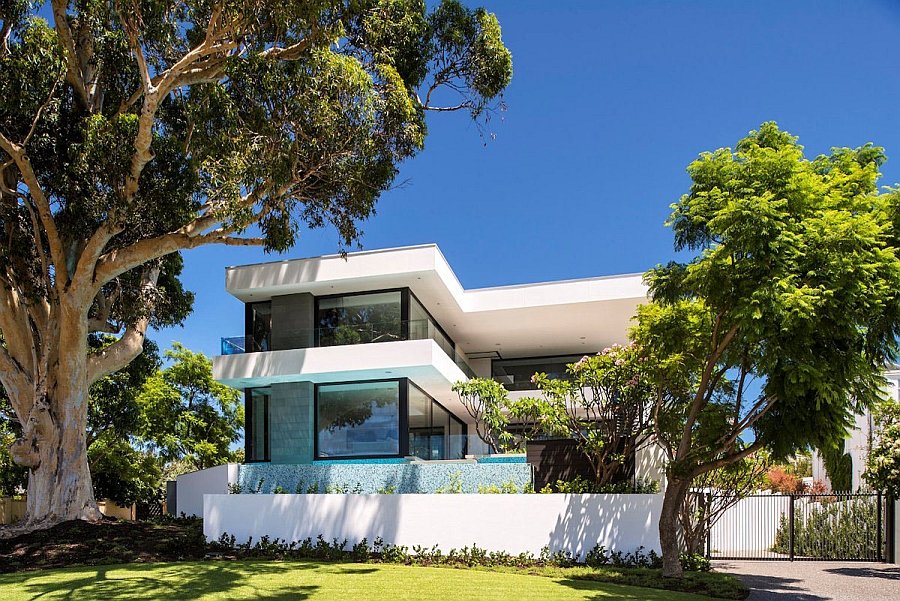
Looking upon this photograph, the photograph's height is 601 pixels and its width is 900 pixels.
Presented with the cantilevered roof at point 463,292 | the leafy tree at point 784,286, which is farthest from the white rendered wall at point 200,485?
the leafy tree at point 784,286

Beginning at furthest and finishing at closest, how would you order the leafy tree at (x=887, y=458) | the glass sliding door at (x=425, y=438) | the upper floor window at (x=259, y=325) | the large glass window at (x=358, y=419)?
the upper floor window at (x=259, y=325)
the glass sliding door at (x=425, y=438)
the large glass window at (x=358, y=419)
the leafy tree at (x=887, y=458)

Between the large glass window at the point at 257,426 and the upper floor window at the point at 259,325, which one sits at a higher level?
the upper floor window at the point at 259,325

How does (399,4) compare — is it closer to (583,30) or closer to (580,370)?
(583,30)

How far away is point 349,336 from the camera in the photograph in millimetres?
21359

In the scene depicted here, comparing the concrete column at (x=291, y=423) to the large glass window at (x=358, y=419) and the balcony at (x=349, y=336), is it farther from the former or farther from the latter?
the balcony at (x=349, y=336)

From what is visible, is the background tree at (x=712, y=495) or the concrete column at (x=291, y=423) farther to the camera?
the concrete column at (x=291, y=423)

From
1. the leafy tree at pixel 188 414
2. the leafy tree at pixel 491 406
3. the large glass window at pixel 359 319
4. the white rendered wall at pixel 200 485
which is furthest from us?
the leafy tree at pixel 188 414

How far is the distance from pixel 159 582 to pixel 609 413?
1151 centimetres

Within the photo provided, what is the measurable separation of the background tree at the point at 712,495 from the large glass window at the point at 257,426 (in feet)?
39.4

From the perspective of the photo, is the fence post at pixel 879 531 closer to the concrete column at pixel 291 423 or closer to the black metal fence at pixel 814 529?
the black metal fence at pixel 814 529

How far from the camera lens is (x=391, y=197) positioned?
1670 centimetres

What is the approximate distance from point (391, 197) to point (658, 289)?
6453mm

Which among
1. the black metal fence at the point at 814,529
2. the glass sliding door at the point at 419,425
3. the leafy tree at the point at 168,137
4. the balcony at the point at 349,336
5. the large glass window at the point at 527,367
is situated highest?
the leafy tree at the point at 168,137

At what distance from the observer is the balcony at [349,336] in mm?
21125
